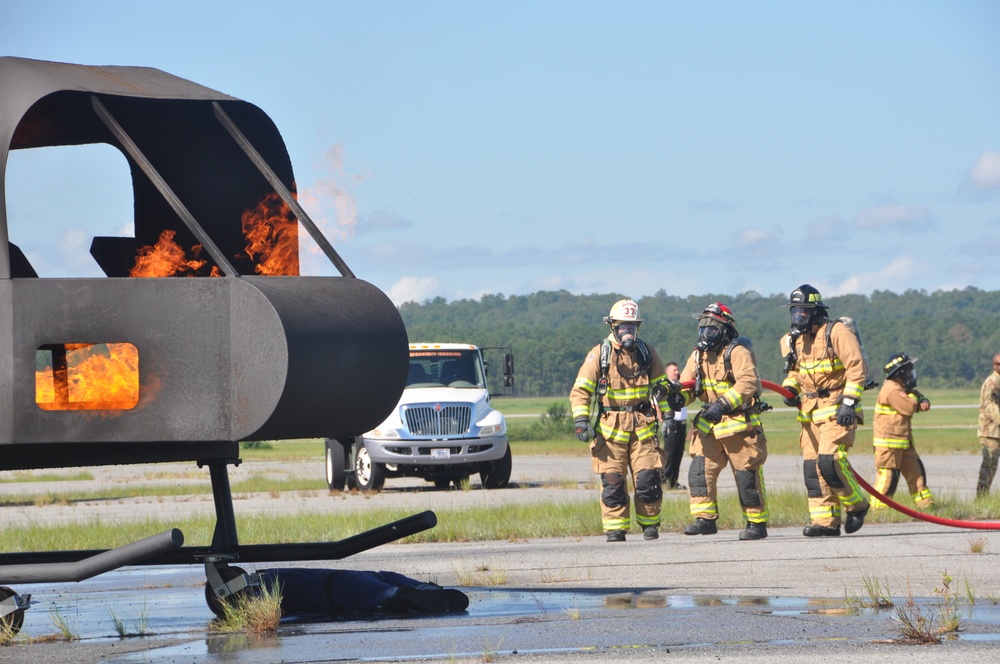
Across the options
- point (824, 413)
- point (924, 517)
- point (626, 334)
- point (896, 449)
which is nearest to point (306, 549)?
point (626, 334)

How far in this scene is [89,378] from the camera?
7.99 metres

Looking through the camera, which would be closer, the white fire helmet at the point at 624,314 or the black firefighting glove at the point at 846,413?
the black firefighting glove at the point at 846,413

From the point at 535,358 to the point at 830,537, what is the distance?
149748 millimetres

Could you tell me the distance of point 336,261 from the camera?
8.72 m

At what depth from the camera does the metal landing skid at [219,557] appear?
822cm

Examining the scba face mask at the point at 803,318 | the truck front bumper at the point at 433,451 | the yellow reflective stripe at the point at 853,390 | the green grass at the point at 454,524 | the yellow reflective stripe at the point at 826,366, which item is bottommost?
the green grass at the point at 454,524

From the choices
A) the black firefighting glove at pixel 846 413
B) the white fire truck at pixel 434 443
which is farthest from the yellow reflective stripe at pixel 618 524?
the white fire truck at pixel 434 443

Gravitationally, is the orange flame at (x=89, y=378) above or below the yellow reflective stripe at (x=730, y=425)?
above

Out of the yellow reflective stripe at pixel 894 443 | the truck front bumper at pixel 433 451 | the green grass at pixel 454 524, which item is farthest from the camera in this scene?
the truck front bumper at pixel 433 451

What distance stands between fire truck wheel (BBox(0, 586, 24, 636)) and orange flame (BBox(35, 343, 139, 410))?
1548 mm

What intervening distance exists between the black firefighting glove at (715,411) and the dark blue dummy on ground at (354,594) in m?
5.11

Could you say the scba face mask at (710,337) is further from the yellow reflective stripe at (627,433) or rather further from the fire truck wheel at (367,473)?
the fire truck wheel at (367,473)

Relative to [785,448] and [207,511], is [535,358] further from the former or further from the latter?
[207,511]

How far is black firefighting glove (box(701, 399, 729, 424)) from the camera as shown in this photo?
14.1 metres
